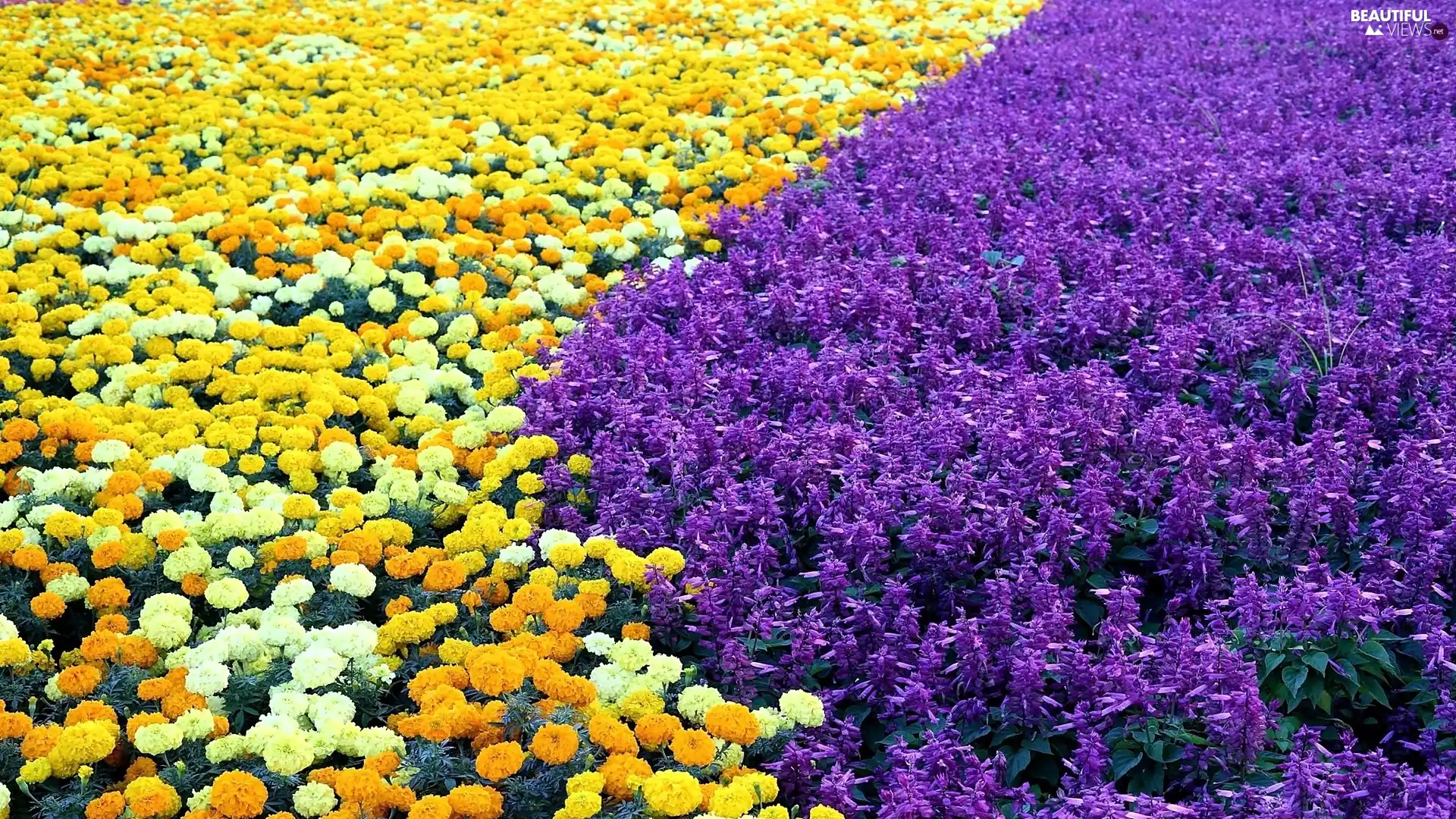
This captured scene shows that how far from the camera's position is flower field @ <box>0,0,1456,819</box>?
3145 millimetres

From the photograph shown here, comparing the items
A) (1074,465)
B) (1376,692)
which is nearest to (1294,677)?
(1376,692)

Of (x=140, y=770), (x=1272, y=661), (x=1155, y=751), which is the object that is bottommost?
(x=140, y=770)

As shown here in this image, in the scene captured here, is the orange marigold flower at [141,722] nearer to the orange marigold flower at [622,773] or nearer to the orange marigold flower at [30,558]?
the orange marigold flower at [30,558]

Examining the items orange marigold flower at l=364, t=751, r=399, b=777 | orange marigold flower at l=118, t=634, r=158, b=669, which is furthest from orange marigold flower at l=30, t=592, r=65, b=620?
orange marigold flower at l=364, t=751, r=399, b=777

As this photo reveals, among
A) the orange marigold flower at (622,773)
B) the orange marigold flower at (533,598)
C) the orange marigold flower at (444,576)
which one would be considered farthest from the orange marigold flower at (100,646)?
the orange marigold flower at (622,773)

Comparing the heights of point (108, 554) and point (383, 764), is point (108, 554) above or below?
above

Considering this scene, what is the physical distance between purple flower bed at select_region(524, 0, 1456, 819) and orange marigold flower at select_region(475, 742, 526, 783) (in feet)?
2.24

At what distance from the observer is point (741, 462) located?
4383 millimetres

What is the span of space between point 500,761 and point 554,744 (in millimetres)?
143

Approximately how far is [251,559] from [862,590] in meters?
1.95

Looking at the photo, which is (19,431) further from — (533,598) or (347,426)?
(533,598)

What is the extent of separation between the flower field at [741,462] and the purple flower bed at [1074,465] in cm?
2

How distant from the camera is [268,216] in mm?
6730

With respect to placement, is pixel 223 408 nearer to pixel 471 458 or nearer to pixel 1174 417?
pixel 471 458
